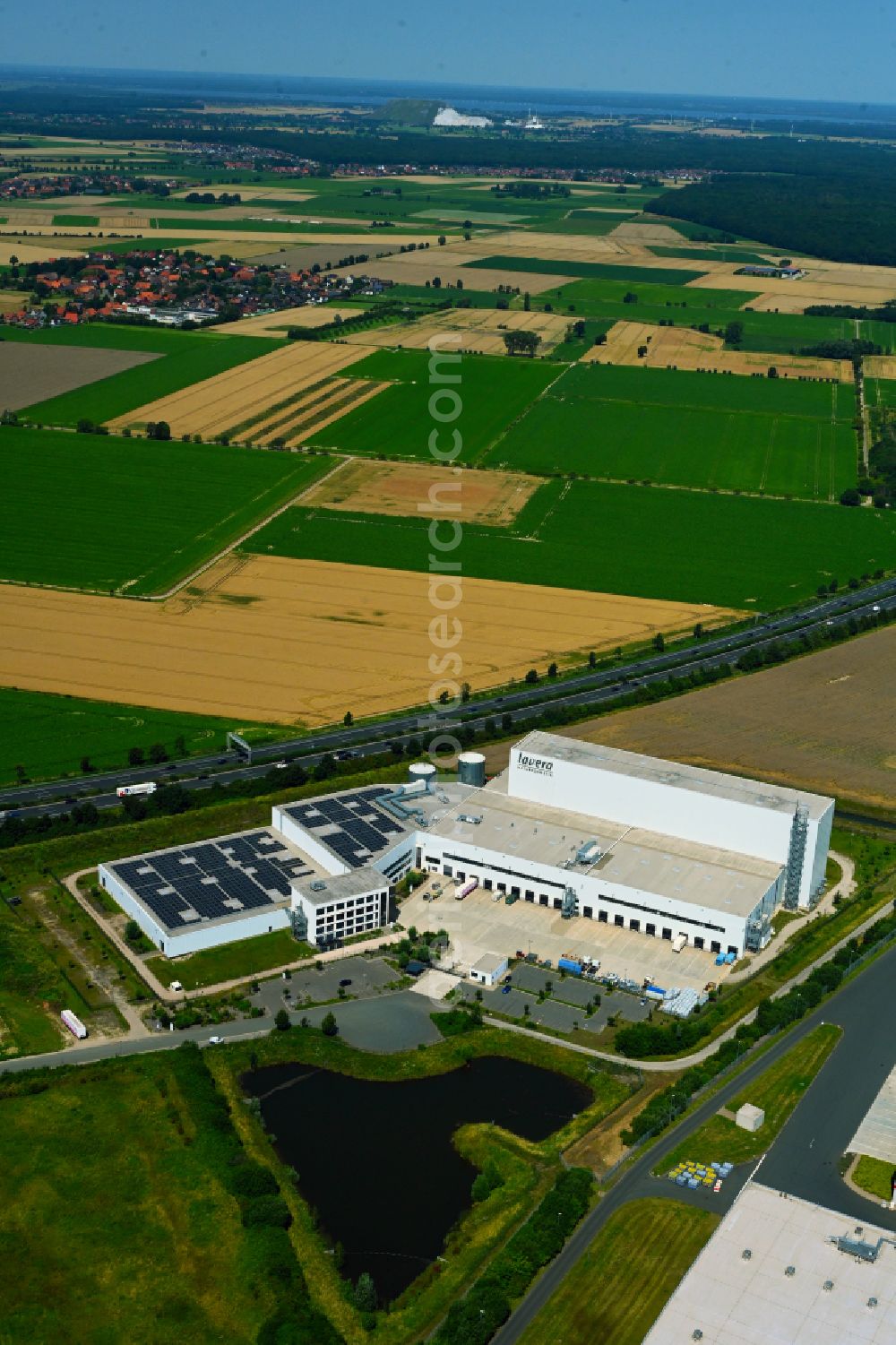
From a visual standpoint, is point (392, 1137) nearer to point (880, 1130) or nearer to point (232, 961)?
point (232, 961)

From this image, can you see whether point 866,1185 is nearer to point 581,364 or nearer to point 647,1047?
point 647,1047

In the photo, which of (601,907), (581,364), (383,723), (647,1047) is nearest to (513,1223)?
(647,1047)

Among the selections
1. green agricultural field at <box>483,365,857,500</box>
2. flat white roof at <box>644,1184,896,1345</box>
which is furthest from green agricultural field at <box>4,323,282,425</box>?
flat white roof at <box>644,1184,896,1345</box>

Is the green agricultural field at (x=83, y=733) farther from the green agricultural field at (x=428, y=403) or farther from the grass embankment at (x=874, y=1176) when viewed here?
the green agricultural field at (x=428, y=403)

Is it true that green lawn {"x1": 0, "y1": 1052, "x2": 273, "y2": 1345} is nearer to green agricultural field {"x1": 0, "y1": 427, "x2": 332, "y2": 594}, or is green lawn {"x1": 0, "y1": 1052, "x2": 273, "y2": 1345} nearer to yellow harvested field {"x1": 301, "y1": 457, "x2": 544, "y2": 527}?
green agricultural field {"x1": 0, "y1": 427, "x2": 332, "y2": 594}

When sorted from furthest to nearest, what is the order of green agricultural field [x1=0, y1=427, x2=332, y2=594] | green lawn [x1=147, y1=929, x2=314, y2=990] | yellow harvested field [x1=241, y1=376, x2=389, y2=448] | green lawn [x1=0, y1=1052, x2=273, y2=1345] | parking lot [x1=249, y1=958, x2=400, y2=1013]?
yellow harvested field [x1=241, y1=376, x2=389, y2=448] → green agricultural field [x1=0, y1=427, x2=332, y2=594] → green lawn [x1=147, y1=929, x2=314, y2=990] → parking lot [x1=249, y1=958, x2=400, y2=1013] → green lawn [x1=0, y1=1052, x2=273, y2=1345]
